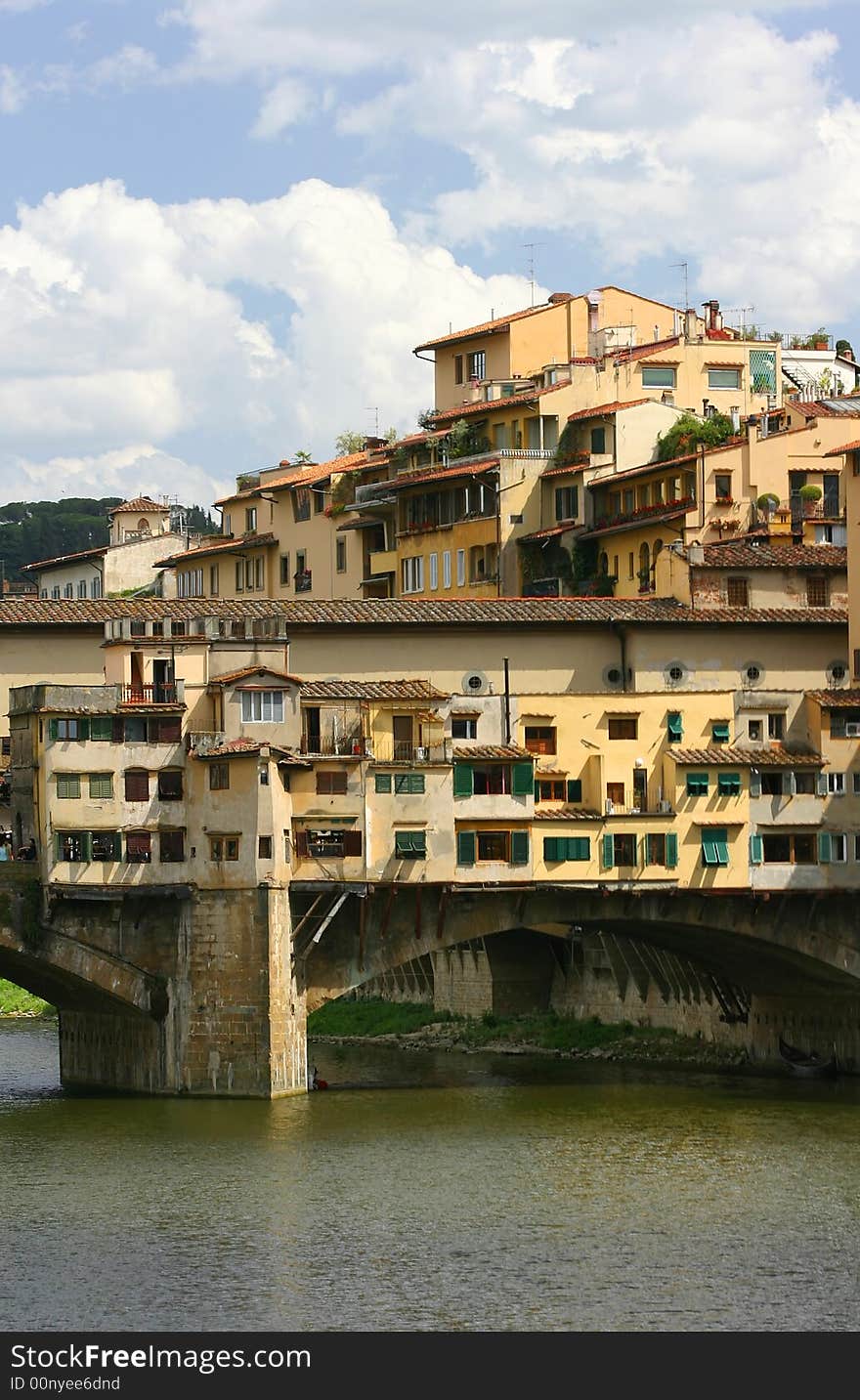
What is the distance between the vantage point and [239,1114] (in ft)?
205

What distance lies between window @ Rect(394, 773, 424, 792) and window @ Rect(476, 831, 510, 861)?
68.4 inches

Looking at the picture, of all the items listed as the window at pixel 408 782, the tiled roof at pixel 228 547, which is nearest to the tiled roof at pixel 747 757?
the window at pixel 408 782

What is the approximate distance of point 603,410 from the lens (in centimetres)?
8831

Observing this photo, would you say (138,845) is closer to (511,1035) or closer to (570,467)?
(511,1035)

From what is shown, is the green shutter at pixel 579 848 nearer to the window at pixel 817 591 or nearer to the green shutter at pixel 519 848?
the green shutter at pixel 519 848

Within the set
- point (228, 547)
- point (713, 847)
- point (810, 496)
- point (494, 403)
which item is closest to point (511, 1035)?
point (713, 847)

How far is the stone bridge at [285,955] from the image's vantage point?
64.9 metres

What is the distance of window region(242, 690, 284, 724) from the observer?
66.7 metres

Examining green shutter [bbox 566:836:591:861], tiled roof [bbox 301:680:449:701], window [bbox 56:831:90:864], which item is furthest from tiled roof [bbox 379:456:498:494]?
window [bbox 56:831:90:864]

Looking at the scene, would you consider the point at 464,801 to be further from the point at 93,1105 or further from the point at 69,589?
the point at 69,589

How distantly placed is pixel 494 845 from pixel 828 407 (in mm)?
23525

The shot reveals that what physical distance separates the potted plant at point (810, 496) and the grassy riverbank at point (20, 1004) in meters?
28.3
